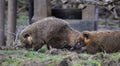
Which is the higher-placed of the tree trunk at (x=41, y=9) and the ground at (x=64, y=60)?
the tree trunk at (x=41, y=9)

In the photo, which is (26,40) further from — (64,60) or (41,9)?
(64,60)

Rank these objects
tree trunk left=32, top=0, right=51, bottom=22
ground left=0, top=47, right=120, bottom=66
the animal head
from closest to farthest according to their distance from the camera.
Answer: ground left=0, top=47, right=120, bottom=66, the animal head, tree trunk left=32, top=0, right=51, bottom=22

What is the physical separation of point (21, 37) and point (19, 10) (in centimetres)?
939

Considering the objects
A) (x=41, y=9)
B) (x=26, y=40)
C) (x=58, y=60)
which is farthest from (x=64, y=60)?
(x=41, y=9)

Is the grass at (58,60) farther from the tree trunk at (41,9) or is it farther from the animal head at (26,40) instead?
the tree trunk at (41,9)

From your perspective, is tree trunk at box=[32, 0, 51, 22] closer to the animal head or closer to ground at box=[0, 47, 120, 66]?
the animal head

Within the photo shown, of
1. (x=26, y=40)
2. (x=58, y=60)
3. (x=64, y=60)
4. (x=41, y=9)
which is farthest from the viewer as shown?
(x=41, y=9)

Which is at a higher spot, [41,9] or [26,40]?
[41,9]

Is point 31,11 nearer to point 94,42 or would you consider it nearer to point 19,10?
point 94,42

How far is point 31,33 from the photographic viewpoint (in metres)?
8.99

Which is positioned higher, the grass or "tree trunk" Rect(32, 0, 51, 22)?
"tree trunk" Rect(32, 0, 51, 22)

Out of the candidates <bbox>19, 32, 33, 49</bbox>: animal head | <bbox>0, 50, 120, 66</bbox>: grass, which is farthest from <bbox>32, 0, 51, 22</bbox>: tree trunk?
<bbox>0, 50, 120, 66</bbox>: grass

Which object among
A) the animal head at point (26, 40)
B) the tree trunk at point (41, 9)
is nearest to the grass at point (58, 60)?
the animal head at point (26, 40)

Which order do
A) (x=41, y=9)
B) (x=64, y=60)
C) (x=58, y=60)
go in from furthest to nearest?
(x=41, y=9) → (x=58, y=60) → (x=64, y=60)
